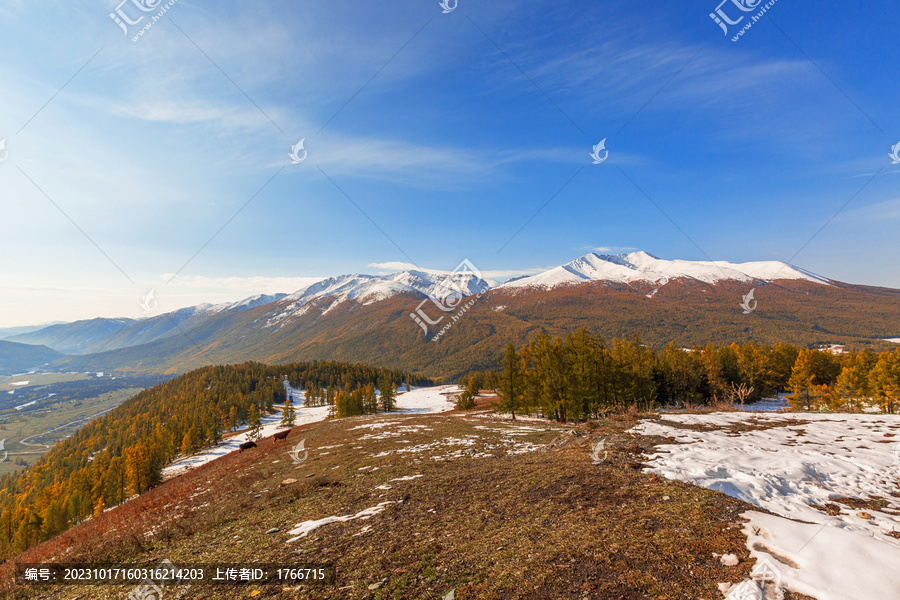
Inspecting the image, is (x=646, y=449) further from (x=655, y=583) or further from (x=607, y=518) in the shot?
(x=655, y=583)

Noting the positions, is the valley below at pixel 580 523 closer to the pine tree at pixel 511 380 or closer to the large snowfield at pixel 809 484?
the large snowfield at pixel 809 484

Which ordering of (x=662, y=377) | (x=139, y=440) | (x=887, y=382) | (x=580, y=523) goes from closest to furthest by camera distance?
(x=580, y=523) → (x=887, y=382) → (x=662, y=377) → (x=139, y=440)

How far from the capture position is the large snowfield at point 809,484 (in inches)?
209

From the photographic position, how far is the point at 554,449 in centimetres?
1703

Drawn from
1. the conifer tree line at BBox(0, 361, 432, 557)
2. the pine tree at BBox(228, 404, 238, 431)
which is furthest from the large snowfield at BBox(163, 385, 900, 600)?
the pine tree at BBox(228, 404, 238, 431)

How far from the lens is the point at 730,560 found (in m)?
5.91

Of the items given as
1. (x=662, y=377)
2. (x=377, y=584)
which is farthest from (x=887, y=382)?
(x=377, y=584)

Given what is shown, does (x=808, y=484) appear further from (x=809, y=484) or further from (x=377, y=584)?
(x=377, y=584)

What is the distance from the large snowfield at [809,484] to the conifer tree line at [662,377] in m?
9.45

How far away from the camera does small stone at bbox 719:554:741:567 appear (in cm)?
581

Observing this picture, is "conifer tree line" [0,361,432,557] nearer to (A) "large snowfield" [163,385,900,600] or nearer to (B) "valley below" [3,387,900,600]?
(B) "valley below" [3,387,900,600]

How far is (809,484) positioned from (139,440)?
392ft

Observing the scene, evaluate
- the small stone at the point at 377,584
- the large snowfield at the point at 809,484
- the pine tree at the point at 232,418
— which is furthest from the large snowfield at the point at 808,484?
the pine tree at the point at 232,418

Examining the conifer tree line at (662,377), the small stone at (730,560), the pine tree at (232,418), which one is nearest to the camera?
Answer: the small stone at (730,560)
